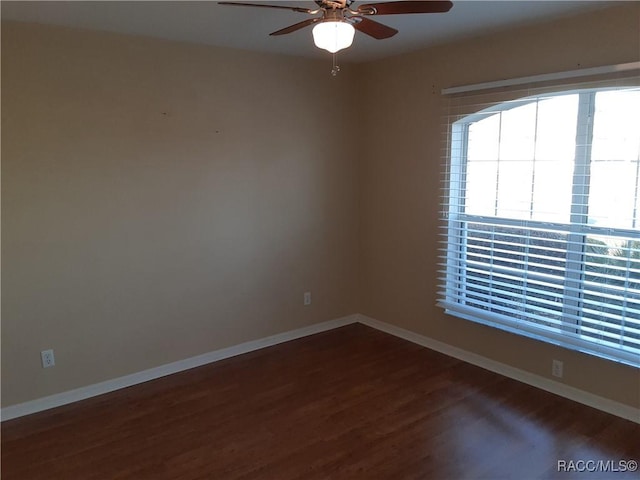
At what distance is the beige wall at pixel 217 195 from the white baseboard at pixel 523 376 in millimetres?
57

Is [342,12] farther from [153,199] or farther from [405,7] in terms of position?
[153,199]

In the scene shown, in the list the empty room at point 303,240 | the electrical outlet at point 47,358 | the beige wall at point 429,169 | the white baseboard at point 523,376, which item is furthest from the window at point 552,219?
the electrical outlet at point 47,358

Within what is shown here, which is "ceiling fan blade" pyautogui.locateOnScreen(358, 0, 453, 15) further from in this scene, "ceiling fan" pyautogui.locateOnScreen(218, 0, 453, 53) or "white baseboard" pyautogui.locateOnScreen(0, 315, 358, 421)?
"white baseboard" pyautogui.locateOnScreen(0, 315, 358, 421)

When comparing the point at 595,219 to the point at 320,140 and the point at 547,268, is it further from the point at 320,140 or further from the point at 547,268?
the point at 320,140

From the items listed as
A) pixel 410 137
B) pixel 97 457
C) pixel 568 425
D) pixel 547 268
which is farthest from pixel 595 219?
pixel 97 457

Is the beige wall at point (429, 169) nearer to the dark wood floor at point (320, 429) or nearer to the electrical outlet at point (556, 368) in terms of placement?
the electrical outlet at point (556, 368)

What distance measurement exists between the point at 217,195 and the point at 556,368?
2739mm

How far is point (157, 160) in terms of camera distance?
3350 millimetres

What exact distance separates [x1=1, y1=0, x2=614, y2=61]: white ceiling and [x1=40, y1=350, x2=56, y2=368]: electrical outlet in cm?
206

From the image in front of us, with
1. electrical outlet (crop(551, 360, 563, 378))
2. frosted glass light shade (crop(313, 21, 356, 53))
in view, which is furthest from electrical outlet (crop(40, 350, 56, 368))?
electrical outlet (crop(551, 360, 563, 378))

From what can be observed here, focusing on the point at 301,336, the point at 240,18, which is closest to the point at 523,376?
the point at 301,336

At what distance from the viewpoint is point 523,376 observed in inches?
132

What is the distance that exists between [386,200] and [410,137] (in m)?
0.61

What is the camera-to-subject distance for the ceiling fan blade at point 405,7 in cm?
192
